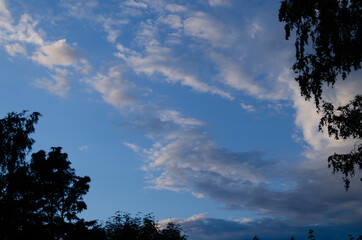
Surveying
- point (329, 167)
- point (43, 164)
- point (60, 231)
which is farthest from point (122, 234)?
point (329, 167)

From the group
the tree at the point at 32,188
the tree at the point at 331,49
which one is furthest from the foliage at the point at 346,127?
the tree at the point at 32,188

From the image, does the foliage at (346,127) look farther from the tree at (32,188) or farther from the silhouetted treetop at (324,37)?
the tree at (32,188)

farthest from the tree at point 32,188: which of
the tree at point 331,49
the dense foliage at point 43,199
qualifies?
the tree at point 331,49

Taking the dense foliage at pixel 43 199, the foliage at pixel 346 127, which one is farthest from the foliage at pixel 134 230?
the foliage at pixel 346 127

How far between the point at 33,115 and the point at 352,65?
32.0 metres

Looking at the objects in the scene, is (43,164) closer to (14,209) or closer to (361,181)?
(14,209)

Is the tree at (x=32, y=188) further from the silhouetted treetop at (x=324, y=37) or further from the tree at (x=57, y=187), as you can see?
the silhouetted treetop at (x=324, y=37)

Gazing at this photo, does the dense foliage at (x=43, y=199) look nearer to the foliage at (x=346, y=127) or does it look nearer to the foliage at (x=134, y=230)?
the foliage at (x=134, y=230)

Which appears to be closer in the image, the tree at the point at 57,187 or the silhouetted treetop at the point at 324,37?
the silhouetted treetop at the point at 324,37

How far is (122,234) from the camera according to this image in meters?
41.7

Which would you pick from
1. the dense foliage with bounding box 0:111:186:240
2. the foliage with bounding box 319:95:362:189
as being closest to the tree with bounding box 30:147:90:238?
the dense foliage with bounding box 0:111:186:240

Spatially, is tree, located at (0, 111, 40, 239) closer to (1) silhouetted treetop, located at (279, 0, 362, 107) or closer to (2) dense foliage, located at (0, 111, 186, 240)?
(2) dense foliage, located at (0, 111, 186, 240)

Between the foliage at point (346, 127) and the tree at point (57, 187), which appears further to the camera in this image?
the tree at point (57, 187)

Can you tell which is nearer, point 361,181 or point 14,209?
point 361,181
